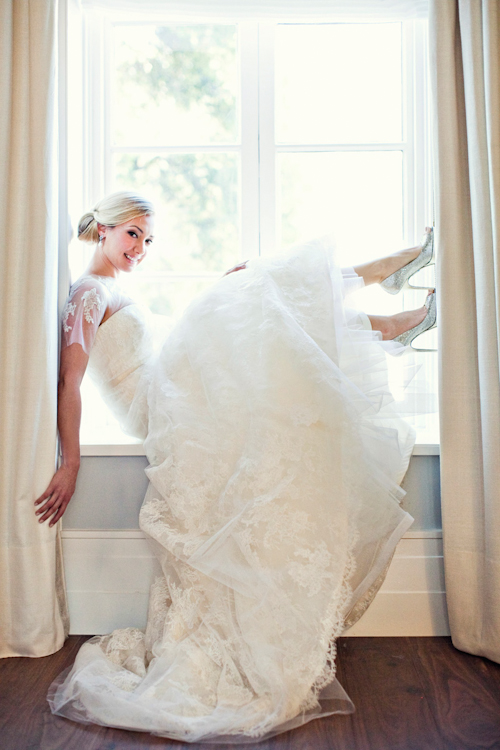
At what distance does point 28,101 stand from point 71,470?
1.15 m

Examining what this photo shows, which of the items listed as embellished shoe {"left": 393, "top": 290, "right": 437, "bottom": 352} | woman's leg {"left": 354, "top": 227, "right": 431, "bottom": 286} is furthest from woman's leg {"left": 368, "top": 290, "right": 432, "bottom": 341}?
woman's leg {"left": 354, "top": 227, "right": 431, "bottom": 286}

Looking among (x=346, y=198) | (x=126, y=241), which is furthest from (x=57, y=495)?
(x=346, y=198)

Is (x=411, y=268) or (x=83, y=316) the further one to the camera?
(x=411, y=268)

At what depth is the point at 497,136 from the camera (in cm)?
168

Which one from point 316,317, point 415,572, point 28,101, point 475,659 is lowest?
point 475,659

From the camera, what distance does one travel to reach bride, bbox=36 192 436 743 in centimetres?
135

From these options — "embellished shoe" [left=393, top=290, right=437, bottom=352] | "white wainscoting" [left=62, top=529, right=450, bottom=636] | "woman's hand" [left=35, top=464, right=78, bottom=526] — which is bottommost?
"white wainscoting" [left=62, top=529, right=450, bottom=636]

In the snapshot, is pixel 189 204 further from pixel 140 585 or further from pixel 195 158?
pixel 140 585

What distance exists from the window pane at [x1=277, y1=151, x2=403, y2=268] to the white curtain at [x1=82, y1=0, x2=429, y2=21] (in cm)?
47

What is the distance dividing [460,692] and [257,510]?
0.71m

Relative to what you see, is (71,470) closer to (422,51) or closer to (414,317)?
(414,317)

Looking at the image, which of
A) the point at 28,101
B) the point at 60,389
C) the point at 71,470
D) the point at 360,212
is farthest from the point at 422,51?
the point at 71,470

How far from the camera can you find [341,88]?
2283 millimetres

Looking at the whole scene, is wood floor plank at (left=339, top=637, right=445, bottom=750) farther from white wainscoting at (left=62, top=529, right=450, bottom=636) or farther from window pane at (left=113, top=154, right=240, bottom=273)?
window pane at (left=113, top=154, right=240, bottom=273)
